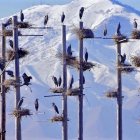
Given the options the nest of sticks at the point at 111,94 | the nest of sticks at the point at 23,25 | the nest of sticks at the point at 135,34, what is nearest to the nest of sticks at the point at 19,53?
the nest of sticks at the point at 23,25

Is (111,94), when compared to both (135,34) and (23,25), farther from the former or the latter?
(23,25)

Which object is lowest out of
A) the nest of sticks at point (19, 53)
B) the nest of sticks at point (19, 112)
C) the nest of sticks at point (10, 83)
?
the nest of sticks at point (19, 112)

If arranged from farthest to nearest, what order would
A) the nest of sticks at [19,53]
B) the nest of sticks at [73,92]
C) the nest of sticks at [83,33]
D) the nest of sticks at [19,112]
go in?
1. the nest of sticks at [83,33]
2. the nest of sticks at [73,92]
3. the nest of sticks at [19,53]
4. the nest of sticks at [19,112]

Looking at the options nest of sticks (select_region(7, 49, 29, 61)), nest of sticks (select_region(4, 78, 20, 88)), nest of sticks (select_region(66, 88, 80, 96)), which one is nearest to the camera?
nest of sticks (select_region(4, 78, 20, 88))

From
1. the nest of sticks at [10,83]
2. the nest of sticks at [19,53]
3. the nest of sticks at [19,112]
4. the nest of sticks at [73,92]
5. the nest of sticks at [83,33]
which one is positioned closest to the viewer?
the nest of sticks at [10,83]

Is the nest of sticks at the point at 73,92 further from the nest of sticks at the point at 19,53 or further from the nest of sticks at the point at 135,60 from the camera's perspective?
the nest of sticks at the point at 135,60

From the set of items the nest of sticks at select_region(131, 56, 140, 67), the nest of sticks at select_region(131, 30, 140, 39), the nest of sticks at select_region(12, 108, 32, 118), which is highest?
the nest of sticks at select_region(131, 30, 140, 39)

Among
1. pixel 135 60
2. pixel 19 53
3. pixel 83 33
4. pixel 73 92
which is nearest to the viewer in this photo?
pixel 135 60

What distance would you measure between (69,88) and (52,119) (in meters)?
1.35

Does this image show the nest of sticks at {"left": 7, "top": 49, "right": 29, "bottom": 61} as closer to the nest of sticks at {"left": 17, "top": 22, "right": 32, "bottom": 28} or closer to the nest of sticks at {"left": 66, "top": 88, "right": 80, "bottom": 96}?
the nest of sticks at {"left": 17, "top": 22, "right": 32, "bottom": 28}

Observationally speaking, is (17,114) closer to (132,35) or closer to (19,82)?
(19,82)

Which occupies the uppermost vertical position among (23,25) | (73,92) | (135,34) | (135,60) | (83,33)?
(23,25)

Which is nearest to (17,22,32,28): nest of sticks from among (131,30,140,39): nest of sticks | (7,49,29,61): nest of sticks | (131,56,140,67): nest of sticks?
(7,49,29,61): nest of sticks

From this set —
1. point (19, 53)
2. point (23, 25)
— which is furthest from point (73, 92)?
point (23, 25)
